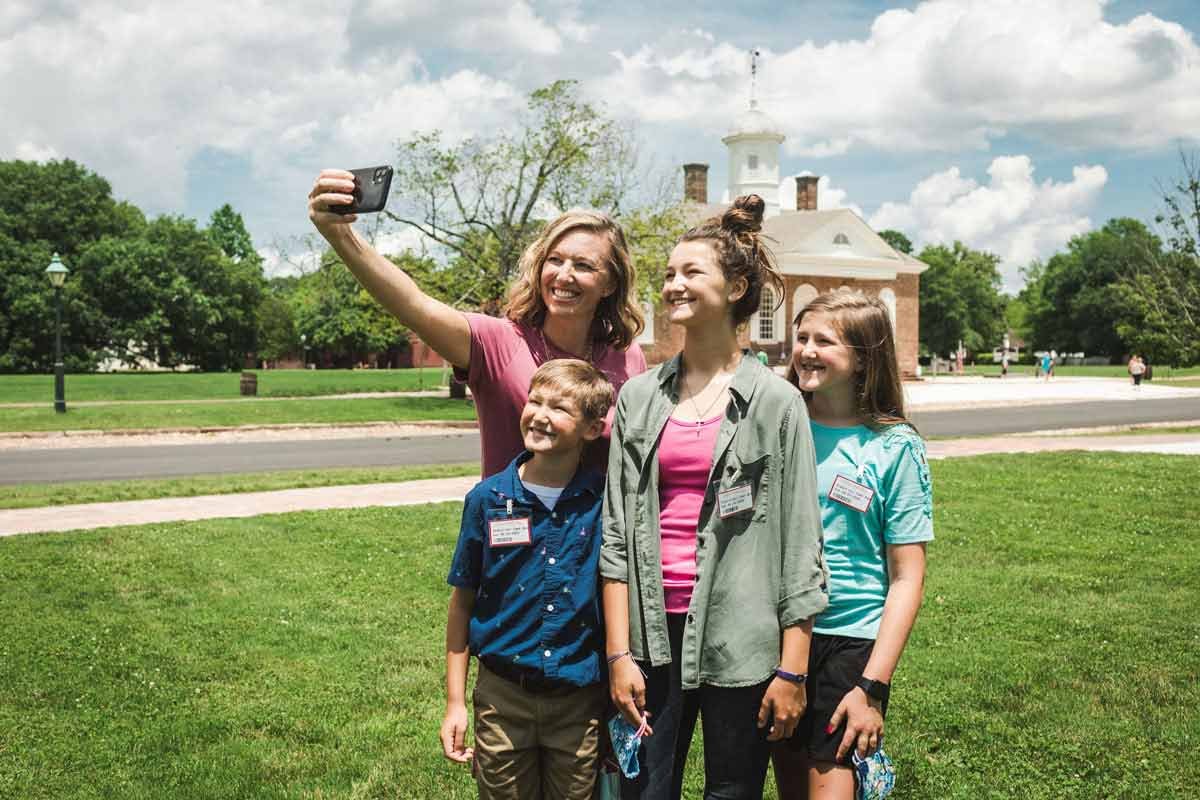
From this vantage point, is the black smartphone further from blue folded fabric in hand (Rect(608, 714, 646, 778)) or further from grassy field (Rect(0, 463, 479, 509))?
grassy field (Rect(0, 463, 479, 509))

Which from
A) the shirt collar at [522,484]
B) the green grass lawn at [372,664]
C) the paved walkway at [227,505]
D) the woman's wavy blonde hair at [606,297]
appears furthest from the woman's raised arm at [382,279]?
the paved walkway at [227,505]

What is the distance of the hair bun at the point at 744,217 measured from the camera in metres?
2.75

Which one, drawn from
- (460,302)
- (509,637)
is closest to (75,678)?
(509,637)

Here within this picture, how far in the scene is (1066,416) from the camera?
85.3 ft

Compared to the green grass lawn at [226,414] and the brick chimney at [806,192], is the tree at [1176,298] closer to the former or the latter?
the green grass lawn at [226,414]

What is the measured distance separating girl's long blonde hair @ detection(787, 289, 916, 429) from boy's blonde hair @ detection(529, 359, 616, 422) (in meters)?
0.70

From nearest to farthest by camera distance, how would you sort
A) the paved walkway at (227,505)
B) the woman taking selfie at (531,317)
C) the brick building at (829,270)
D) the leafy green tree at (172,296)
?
the woman taking selfie at (531,317) → the paved walkway at (227,505) → the brick building at (829,270) → the leafy green tree at (172,296)

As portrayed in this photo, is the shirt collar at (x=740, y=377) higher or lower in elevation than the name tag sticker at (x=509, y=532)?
higher

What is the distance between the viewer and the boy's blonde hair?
2719 mm

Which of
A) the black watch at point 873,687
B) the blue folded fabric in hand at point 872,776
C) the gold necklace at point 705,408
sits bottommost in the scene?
the blue folded fabric in hand at point 872,776

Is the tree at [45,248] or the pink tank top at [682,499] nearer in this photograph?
the pink tank top at [682,499]

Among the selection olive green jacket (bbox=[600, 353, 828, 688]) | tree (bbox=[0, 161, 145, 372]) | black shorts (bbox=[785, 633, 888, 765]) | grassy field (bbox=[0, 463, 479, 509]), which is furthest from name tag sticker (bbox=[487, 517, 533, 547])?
tree (bbox=[0, 161, 145, 372])

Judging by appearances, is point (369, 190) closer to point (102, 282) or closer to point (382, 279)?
point (382, 279)

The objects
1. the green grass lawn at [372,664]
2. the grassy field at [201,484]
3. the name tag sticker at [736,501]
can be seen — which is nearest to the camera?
the name tag sticker at [736,501]
